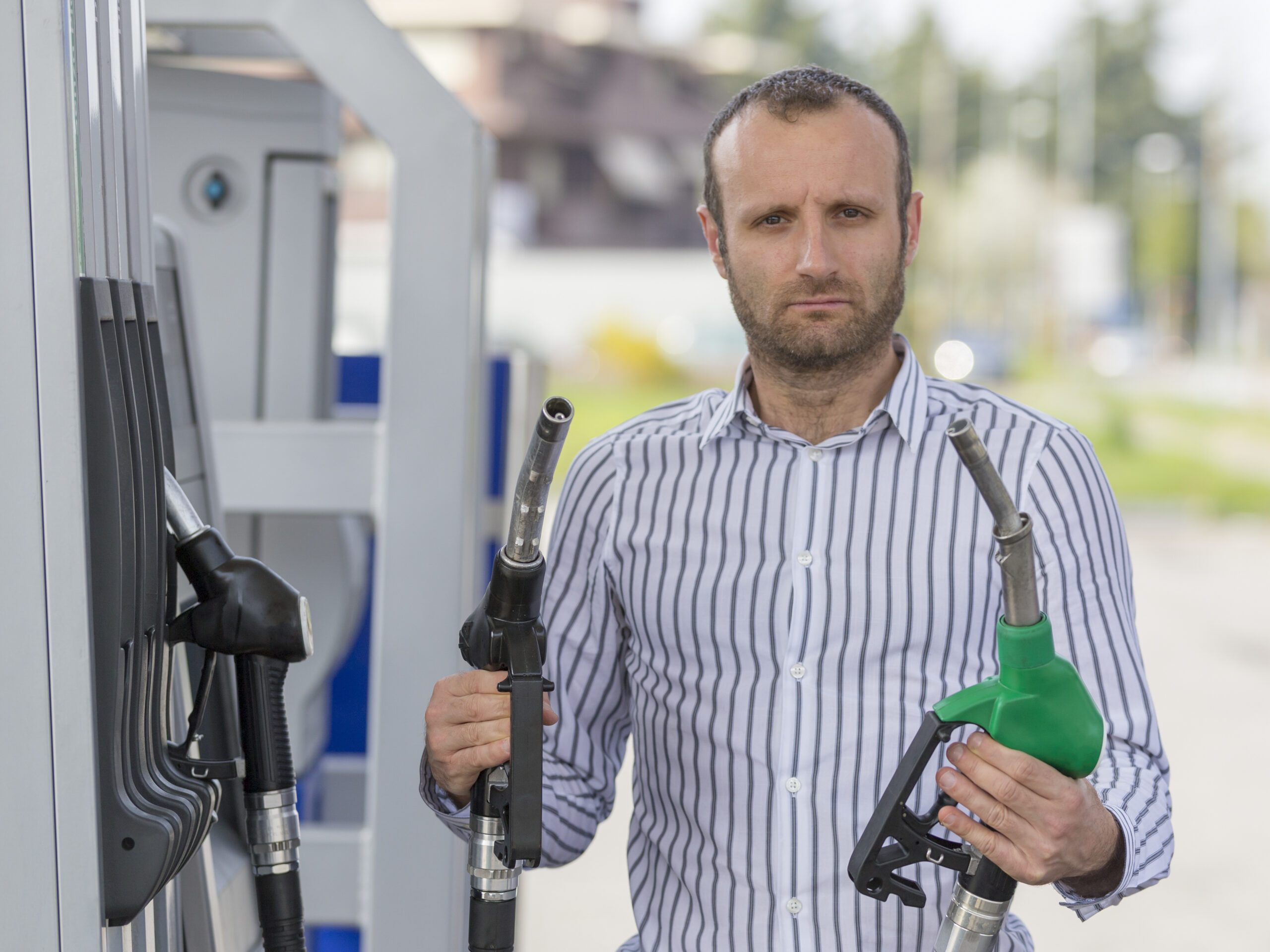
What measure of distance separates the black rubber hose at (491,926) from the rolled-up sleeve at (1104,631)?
0.59 m

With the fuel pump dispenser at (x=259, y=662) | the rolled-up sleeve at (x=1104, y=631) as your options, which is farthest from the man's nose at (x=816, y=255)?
the fuel pump dispenser at (x=259, y=662)

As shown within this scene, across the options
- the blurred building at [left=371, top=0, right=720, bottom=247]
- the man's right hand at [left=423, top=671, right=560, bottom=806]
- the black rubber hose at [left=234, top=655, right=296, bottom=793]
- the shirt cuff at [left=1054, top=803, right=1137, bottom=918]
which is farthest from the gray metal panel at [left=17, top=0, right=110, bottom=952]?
the blurred building at [left=371, top=0, right=720, bottom=247]

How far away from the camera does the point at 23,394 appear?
1134 mm

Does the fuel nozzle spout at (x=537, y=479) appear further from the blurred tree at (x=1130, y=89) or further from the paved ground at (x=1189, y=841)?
the blurred tree at (x=1130, y=89)

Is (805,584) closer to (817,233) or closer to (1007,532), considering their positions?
(817,233)

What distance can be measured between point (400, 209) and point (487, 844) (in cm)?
122

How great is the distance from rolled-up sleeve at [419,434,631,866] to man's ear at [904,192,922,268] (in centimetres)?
46

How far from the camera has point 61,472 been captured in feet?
3.74

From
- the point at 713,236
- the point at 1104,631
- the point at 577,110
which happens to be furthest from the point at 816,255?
the point at 577,110

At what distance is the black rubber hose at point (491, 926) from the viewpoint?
1353 mm

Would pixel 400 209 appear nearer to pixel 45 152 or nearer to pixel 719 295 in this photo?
pixel 45 152

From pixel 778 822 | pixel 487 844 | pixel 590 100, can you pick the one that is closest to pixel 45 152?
pixel 487 844

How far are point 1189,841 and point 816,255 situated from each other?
435cm

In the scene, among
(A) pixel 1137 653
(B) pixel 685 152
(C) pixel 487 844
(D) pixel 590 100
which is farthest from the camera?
(B) pixel 685 152
